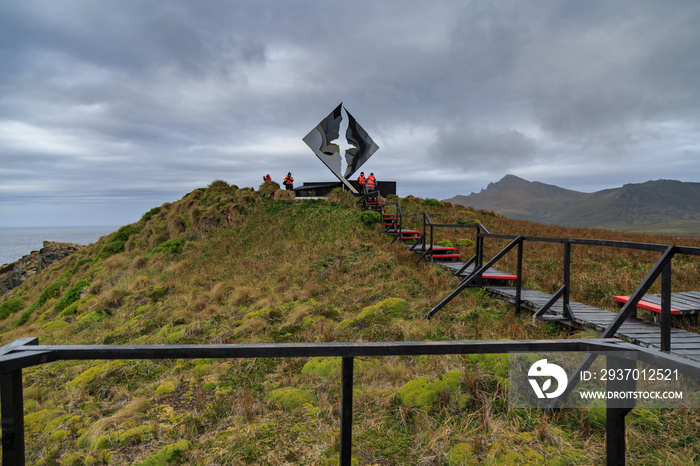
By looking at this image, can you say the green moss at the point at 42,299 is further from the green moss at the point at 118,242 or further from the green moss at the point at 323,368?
the green moss at the point at 323,368

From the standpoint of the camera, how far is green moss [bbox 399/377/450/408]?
141 inches


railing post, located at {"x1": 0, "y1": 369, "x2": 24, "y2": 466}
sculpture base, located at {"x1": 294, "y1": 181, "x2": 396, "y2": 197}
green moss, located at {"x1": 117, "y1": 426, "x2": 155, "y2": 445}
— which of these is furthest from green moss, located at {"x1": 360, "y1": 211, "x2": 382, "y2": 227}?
railing post, located at {"x1": 0, "y1": 369, "x2": 24, "y2": 466}

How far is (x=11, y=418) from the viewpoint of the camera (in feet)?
5.02

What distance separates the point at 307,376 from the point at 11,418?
335cm

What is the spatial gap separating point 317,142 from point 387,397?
20136mm

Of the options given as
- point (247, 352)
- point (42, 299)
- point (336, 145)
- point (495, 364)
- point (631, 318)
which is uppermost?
point (336, 145)

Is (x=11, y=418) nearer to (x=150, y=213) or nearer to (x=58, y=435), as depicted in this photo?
(x=58, y=435)

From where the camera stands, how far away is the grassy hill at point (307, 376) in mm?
2932

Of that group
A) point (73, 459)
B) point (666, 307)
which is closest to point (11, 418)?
point (73, 459)

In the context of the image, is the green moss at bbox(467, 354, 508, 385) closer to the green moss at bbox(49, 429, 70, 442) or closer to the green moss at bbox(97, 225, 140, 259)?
the green moss at bbox(49, 429, 70, 442)

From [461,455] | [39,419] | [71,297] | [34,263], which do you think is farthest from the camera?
[34,263]

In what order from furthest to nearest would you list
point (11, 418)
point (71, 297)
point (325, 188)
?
1. point (325, 188)
2. point (71, 297)
3. point (11, 418)

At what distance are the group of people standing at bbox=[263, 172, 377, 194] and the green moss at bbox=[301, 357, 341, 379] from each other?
16386 mm

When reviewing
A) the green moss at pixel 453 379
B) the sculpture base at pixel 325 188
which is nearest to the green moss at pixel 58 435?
the green moss at pixel 453 379
